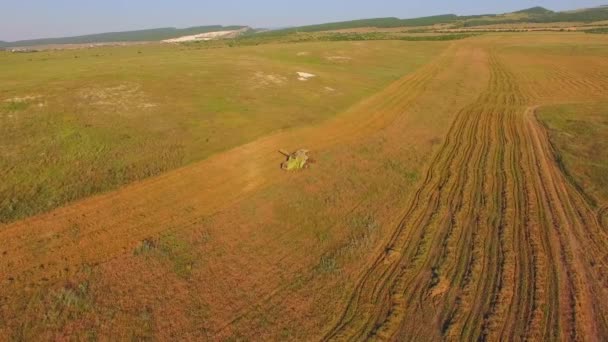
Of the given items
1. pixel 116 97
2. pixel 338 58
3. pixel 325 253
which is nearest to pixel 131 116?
pixel 116 97

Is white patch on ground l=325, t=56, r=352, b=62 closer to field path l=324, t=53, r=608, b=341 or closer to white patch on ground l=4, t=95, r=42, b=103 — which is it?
white patch on ground l=4, t=95, r=42, b=103

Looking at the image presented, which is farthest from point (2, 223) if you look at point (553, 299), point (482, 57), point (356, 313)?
point (482, 57)

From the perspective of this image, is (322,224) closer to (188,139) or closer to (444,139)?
(188,139)

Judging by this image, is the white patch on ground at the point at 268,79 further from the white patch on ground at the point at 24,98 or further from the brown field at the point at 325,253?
the white patch on ground at the point at 24,98

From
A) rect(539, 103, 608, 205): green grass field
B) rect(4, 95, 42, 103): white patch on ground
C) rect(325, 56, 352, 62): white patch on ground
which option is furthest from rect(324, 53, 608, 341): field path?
rect(325, 56, 352, 62): white patch on ground

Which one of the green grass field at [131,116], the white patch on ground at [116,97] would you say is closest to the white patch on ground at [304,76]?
the green grass field at [131,116]
